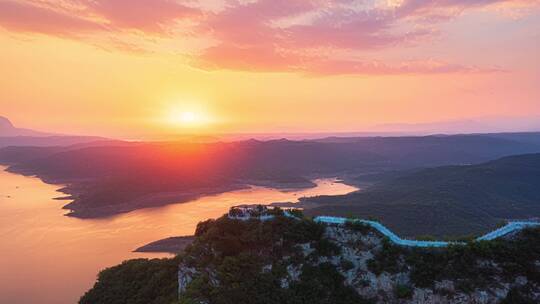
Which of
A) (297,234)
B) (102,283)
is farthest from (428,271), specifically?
(102,283)

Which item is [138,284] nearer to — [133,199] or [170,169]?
[133,199]

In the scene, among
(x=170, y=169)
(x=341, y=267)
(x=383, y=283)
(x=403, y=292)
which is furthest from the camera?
(x=170, y=169)

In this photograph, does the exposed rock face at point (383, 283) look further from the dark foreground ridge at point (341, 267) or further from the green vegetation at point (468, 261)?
the green vegetation at point (468, 261)

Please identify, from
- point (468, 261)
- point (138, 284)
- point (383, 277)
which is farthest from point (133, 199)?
point (468, 261)

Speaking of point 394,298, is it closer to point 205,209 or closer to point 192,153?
point 205,209

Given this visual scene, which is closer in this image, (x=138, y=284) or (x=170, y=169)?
(x=138, y=284)

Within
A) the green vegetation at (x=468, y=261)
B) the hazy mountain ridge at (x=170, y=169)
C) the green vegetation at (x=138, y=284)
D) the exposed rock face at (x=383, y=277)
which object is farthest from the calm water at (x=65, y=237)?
the green vegetation at (x=468, y=261)
